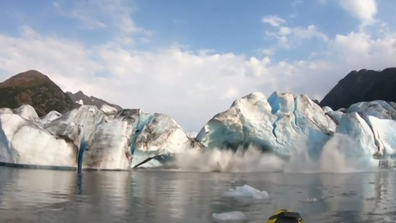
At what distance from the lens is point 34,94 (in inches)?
3398

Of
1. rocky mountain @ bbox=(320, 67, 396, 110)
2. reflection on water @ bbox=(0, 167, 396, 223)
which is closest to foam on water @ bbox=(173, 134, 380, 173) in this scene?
reflection on water @ bbox=(0, 167, 396, 223)

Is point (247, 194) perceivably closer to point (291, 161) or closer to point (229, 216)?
point (229, 216)

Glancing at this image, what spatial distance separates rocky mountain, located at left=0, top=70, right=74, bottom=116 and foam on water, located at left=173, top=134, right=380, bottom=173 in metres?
61.0

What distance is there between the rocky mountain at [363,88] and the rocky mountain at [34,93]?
5111cm

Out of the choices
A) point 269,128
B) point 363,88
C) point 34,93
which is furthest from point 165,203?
point 34,93

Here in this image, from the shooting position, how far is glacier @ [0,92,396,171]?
68.6 feet

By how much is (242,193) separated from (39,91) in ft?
276

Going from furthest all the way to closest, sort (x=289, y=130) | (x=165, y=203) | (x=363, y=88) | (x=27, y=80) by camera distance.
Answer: (x=27, y=80) < (x=363, y=88) < (x=289, y=130) < (x=165, y=203)

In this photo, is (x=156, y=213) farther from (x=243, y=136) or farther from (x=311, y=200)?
(x=243, y=136)

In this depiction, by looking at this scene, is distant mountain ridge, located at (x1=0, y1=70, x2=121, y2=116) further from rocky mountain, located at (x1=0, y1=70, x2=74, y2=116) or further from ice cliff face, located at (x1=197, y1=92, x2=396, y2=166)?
ice cliff face, located at (x1=197, y1=92, x2=396, y2=166)

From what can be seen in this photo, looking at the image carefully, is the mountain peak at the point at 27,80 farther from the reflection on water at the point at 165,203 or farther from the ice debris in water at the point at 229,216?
the ice debris in water at the point at 229,216

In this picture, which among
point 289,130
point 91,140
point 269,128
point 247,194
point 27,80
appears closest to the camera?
point 247,194

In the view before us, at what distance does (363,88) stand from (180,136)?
61.5m

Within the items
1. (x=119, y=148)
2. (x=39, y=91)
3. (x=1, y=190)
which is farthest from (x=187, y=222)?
(x=39, y=91)
